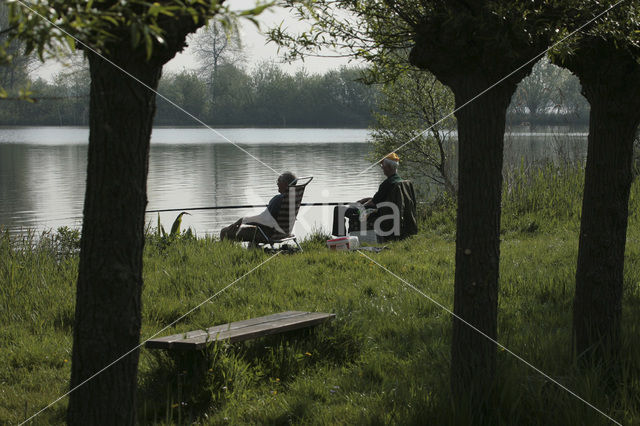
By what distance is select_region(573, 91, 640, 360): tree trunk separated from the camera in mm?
4094

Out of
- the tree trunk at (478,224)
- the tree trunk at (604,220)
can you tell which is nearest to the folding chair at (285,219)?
the tree trunk at (604,220)

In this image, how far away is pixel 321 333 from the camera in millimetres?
4711

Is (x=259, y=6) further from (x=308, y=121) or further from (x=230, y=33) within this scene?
(x=308, y=121)

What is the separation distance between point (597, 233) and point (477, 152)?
1246 millimetres

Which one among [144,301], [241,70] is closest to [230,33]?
[144,301]

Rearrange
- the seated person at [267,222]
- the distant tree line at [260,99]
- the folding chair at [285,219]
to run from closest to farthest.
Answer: the folding chair at [285,219] < the seated person at [267,222] < the distant tree line at [260,99]

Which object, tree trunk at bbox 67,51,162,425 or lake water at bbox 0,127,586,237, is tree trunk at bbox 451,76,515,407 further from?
lake water at bbox 0,127,586,237

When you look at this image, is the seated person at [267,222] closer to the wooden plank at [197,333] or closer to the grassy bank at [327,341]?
the grassy bank at [327,341]

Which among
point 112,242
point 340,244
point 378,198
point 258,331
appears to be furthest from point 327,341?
point 378,198

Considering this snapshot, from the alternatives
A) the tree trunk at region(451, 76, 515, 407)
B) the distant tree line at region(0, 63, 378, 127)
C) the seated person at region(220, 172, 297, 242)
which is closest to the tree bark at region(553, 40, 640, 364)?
the tree trunk at region(451, 76, 515, 407)

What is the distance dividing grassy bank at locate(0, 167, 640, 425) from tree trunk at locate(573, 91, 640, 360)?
183mm

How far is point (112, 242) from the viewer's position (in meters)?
2.64

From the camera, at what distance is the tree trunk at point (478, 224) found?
339cm

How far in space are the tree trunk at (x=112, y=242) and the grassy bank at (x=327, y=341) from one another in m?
0.77
